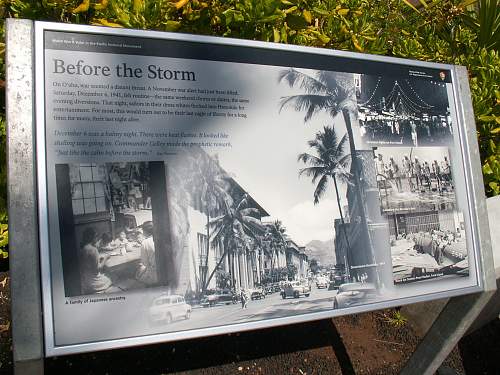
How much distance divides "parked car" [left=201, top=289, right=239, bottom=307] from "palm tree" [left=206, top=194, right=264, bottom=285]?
0.05m

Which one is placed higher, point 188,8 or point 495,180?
point 188,8

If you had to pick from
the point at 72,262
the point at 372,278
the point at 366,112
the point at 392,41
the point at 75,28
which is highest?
the point at 392,41

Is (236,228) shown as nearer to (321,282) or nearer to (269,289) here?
(269,289)

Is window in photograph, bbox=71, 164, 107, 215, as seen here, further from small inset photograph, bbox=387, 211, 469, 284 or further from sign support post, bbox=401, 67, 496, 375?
sign support post, bbox=401, 67, 496, 375

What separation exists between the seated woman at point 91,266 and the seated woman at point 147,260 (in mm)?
99

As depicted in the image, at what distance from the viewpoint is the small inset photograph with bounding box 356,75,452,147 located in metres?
1.80

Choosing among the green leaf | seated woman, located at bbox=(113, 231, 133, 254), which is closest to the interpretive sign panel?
seated woman, located at bbox=(113, 231, 133, 254)

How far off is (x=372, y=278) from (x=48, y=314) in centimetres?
108

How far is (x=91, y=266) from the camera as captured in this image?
4.40 feet

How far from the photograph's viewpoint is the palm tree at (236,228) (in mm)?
1495

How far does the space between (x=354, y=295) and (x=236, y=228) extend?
0.51 meters

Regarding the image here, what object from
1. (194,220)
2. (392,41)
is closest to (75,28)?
(194,220)

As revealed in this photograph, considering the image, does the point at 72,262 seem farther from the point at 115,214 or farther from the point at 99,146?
the point at 99,146

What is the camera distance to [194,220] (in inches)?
57.7
